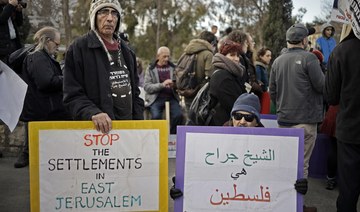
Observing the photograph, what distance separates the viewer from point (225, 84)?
3.88 m

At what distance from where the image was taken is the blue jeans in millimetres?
6781

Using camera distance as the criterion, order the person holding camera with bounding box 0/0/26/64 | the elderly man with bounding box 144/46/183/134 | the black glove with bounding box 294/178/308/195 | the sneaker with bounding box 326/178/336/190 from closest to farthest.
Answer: the black glove with bounding box 294/178/308/195 → the sneaker with bounding box 326/178/336/190 → the person holding camera with bounding box 0/0/26/64 → the elderly man with bounding box 144/46/183/134

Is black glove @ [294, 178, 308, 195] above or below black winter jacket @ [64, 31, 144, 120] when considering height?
below

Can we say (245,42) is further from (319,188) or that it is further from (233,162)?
(233,162)

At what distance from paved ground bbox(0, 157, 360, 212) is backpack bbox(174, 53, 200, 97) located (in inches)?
41.7

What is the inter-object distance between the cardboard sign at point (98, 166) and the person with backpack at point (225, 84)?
1288mm

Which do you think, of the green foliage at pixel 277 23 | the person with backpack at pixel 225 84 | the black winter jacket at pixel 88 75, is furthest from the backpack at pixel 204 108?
the green foliage at pixel 277 23

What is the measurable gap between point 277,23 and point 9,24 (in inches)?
365

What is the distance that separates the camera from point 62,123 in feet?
8.61

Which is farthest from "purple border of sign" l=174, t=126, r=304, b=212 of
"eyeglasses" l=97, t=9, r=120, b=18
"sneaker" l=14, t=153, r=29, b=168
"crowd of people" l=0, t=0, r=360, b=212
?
"sneaker" l=14, t=153, r=29, b=168

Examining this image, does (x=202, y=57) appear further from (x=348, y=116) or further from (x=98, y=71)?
(x=98, y=71)

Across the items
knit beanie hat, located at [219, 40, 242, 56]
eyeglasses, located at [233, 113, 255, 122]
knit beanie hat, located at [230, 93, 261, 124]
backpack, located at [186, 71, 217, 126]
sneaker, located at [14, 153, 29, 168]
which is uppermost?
knit beanie hat, located at [219, 40, 242, 56]

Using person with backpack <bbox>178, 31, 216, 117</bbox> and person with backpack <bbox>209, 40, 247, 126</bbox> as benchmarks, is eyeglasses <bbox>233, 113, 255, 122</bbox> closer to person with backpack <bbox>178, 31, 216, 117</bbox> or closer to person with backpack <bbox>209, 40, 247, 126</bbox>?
person with backpack <bbox>209, 40, 247, 126</bbox>

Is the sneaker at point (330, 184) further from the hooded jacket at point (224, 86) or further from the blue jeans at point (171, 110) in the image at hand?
the blue jeans at point (171, 110)
